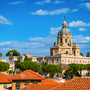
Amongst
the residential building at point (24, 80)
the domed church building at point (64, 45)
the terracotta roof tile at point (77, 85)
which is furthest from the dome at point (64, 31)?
the terracotta roof tile at point (77, 85)

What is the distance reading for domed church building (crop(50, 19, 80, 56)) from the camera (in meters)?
148

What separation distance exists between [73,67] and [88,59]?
141 ft

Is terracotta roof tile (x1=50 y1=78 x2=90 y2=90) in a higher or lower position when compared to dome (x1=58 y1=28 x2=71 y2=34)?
lower

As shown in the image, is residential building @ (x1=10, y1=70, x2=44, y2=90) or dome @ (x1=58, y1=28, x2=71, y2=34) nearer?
residential building @ (x1=10, y1=70, x2=44, y2=90)

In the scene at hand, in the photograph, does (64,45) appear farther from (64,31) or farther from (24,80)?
(24,80)

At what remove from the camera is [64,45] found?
490ft

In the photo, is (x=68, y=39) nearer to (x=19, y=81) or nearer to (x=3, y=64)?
(x=3, y=64)

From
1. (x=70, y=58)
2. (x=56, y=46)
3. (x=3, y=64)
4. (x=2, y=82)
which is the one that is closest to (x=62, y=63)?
(x=70, y=58)

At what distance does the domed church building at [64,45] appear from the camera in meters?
148

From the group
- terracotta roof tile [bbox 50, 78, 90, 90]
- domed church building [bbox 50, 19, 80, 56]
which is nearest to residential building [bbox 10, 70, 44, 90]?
terracotta roof tile [bbox 50, 78, 90, 90]

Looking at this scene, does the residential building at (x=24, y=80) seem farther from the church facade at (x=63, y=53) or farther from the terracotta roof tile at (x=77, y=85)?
the church facade at (x=63, y=53)

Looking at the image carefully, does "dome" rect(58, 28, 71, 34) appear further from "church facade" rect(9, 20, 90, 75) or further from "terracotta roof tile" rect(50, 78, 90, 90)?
"terracotta roof tile" rect(50, 78, 90, 90)

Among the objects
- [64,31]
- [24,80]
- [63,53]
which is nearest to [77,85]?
[24,80]

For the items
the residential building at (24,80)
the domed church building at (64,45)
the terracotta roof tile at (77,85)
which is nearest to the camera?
the terracotta roof tile at (77,85)
